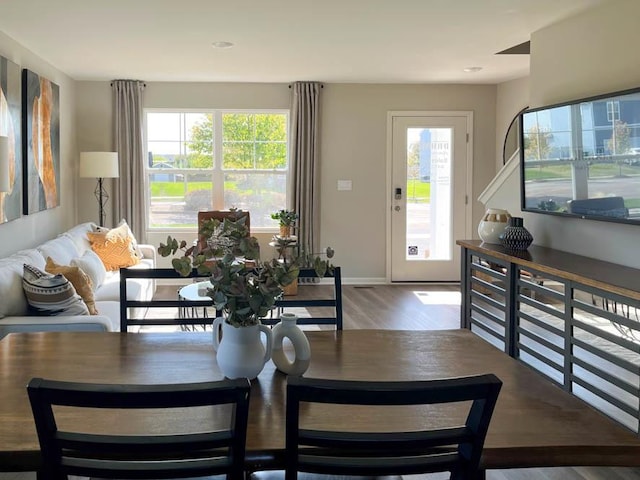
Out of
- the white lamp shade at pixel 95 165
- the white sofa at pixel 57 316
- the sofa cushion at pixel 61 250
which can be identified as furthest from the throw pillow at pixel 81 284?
the white lamp shade at pixel 95 165

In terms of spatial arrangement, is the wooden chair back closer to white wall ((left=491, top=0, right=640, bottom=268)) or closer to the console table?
the console table

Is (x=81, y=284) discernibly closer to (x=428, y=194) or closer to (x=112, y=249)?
(x=112, y=249)

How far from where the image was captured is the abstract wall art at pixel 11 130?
4582 millimetres

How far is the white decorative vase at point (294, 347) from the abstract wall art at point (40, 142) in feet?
13.1

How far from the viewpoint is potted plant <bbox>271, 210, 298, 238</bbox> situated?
23.0ft

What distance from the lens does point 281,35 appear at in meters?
4.85

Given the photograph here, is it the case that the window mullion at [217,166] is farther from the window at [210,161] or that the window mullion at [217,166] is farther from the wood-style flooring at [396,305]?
the wood-style flooring at [396,305]

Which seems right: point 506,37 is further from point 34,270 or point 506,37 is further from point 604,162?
point 34,270

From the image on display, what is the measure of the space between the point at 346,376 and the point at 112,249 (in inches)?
184

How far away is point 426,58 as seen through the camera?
19.2 ft

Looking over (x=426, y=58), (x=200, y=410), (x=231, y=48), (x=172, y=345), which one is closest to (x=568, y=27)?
(x=426, y=58)

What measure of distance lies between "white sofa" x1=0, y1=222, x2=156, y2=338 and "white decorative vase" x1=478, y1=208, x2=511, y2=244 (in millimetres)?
2533

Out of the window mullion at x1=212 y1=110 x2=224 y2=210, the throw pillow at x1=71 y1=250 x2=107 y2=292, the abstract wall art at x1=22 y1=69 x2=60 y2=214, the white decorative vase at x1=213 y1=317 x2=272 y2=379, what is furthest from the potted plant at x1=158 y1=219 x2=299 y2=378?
the window mullion at x1=212 y1=110 x2=224 y2=210

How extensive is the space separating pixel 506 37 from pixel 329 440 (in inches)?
172
